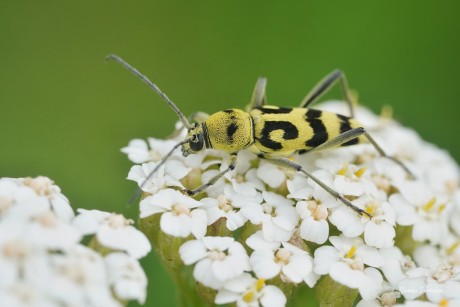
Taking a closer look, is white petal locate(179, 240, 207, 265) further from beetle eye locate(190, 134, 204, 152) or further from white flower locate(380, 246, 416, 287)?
white flower locate(380, 246, 416, 287)

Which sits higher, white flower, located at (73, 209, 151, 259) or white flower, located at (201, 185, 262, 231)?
white flower, located at (73, 209, 151, 259)

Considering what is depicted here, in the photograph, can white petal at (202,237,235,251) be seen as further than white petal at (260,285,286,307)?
Yes

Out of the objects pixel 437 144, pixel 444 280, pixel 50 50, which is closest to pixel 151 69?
pixel 50 50

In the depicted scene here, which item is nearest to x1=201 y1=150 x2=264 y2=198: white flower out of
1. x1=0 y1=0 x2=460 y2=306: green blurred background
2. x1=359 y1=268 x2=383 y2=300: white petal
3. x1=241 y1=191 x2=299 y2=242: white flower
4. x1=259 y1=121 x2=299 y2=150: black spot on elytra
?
x1=241 y1=191 x2=299 y2=242: white flower

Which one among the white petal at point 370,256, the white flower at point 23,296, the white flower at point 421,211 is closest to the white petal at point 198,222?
the white petal at point 370,256

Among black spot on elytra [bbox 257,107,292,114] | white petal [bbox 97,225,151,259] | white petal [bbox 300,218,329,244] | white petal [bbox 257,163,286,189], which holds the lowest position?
white petal [bbox 300,218,329,244]

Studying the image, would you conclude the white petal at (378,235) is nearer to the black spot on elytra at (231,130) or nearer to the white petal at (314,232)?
the white petal at (314,232)
